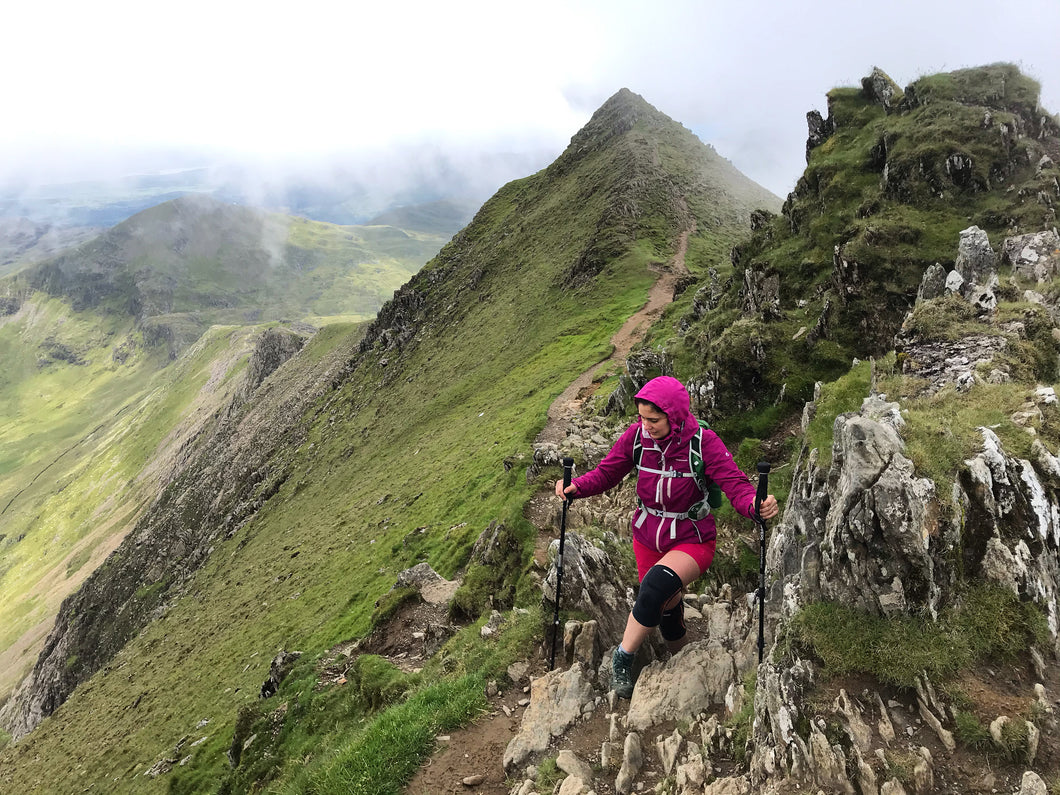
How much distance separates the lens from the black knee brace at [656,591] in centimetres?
787

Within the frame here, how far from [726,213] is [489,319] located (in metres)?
48.3

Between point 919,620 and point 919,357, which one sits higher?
point 919,357

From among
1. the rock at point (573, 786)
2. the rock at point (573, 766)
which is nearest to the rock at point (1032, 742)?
the rock at point (573, 786)

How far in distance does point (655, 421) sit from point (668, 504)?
4.24ft

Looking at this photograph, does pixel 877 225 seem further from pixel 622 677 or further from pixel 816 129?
pixel 622 677

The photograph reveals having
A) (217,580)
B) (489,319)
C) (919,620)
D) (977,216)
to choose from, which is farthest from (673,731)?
(489,319)

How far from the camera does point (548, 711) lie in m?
9.55

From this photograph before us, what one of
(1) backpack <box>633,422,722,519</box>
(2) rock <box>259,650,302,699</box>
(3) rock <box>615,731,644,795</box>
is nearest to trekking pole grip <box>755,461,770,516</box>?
(1) backpack <box>633,422,722,519</box>

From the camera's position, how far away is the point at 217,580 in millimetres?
59625

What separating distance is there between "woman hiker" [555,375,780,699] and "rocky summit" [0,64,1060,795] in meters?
1.12

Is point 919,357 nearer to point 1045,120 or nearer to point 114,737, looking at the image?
point 1045,120

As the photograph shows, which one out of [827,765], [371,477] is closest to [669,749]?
[827,765]

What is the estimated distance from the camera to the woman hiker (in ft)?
26.1

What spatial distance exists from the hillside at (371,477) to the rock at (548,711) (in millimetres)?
1705
